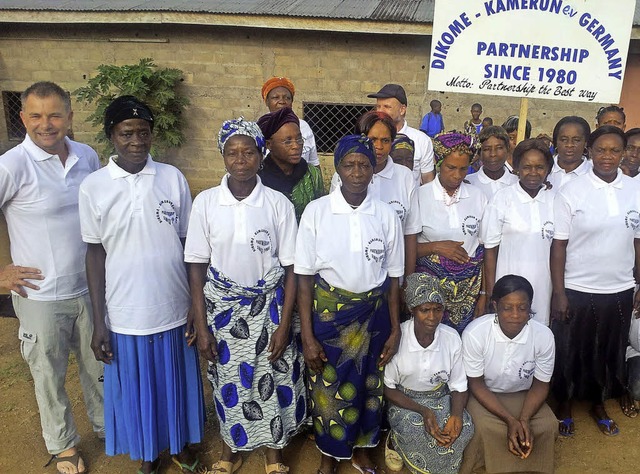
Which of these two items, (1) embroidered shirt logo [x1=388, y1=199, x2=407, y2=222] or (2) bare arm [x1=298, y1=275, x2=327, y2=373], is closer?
(2) bare arm [x1=298, y1=275, x2=327, y2=373]

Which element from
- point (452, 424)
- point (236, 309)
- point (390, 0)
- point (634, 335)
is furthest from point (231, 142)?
point (390, 0)

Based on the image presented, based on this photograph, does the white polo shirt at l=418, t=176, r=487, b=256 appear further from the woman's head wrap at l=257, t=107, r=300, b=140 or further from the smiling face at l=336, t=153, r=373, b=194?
the woman's head wrap at l=257, t=107, r=300, b=140

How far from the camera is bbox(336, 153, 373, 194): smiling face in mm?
2363

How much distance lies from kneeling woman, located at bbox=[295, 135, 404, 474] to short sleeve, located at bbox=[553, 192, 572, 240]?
3.35ft

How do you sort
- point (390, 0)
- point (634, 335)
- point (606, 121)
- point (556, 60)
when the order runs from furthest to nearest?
point (390, 0) → point (606, 121) → point (556, 60) → point (634, 335)

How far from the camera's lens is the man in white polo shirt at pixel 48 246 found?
240 centimetres

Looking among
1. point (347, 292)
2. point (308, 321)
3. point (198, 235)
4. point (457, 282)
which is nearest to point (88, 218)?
point (198, 235)

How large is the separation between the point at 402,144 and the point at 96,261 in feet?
6.74

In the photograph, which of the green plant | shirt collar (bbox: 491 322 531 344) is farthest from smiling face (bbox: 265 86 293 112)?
the green plant

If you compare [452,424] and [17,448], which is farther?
[17,448]

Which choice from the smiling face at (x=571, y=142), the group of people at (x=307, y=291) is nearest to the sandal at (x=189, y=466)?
the group of people at (x=307, y=291)

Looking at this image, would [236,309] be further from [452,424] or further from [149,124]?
[452,424]

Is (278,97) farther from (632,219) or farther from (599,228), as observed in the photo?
(632,219)

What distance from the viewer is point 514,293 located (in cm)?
262
